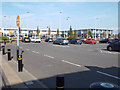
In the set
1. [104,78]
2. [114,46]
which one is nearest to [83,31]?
[114,46]

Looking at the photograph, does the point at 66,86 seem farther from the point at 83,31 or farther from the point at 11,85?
the point at 83,31

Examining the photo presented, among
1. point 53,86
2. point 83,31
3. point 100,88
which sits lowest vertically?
point 53,86

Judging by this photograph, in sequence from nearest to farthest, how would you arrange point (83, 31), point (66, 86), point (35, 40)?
point (66, 86) < point (35, 40) < point (83, 31)

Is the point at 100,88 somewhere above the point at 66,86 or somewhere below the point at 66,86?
above

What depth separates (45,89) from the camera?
490cm

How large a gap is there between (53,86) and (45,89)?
440 mm

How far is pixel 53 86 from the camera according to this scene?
5.25 meters

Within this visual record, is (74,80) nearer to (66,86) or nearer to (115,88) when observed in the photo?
(66,86)

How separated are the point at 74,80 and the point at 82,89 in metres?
1.00

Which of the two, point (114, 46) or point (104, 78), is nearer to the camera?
point (104, 78)

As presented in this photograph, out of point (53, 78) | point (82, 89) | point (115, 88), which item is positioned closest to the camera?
point (115, 88)

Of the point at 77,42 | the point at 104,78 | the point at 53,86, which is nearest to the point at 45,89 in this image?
the point at 53,86

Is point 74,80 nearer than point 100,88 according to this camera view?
No

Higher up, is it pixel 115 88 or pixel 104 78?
pixel 115 88
